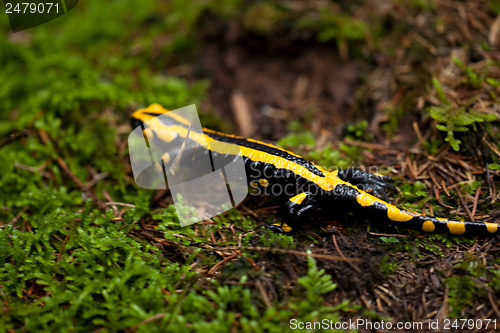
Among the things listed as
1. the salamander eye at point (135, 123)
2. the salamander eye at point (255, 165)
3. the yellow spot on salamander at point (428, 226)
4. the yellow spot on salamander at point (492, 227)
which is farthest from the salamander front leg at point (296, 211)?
the salamander eye at point (135, 123)

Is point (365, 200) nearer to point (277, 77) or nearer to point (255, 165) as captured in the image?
point (255, 165)

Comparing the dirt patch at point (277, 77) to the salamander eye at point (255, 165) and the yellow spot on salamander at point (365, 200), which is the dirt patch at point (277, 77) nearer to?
the salamander eye at point (255, 165)

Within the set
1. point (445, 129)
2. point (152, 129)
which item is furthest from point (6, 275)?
point (445, 129)

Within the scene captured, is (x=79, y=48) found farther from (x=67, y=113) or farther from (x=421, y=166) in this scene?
(x=421, y=166)

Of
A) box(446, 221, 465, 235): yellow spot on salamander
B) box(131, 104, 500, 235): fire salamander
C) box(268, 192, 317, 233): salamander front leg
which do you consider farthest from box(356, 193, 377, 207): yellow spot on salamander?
box(446, 221, 465, 235): yellow spot on salamander

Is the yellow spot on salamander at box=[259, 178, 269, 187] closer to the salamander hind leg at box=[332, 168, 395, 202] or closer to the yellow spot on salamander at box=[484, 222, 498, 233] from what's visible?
the salamander hind leg at box=[332, 168, 395, 202]

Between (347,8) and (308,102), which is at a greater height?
(347,8)

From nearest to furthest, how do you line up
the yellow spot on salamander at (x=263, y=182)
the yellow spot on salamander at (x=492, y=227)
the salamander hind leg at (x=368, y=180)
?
the yellow spot on salamander at (x=492, y=227)
the salamander hind leg at (x=368, y=180)
the yellow spot on salamander at (x=263, y=182)
